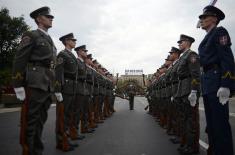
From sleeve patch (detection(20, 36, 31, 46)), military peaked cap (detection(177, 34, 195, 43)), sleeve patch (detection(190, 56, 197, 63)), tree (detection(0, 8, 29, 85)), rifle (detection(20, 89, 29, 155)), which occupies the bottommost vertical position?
rifle (detection(20, 89, 29, 155))

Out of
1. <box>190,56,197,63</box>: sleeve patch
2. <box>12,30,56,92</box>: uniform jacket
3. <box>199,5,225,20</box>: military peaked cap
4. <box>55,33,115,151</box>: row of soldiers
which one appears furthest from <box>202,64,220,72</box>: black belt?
<box>55,33,115,151</box>: row of soldiers

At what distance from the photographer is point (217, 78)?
4836mm

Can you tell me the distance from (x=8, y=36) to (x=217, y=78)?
35102mm

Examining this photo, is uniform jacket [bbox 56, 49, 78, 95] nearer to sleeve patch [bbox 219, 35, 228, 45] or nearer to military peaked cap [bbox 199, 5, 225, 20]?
military peaked cap [bbox 199, 5, 225, 20]

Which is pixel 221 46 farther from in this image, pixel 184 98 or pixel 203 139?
pixel 203 139

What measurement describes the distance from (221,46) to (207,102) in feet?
2.89

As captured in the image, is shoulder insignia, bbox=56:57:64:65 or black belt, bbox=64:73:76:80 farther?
black belt, bbox=64:73:76:80

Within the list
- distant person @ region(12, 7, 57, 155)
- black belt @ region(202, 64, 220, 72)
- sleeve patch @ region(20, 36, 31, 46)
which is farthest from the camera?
sleeve patch @ region(20, 36, 31, 46)

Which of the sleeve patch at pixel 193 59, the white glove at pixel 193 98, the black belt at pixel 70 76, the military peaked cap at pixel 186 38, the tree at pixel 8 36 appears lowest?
the white glove at pixel 193 98

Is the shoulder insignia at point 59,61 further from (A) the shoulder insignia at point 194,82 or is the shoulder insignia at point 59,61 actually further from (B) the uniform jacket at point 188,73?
(A) the shoulder insignia at point 194,82

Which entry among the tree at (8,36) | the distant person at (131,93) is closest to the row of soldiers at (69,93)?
the distant person at (131,93)

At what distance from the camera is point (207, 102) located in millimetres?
5090

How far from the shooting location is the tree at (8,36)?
117ft

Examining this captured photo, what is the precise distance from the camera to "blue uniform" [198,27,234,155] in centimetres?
469
